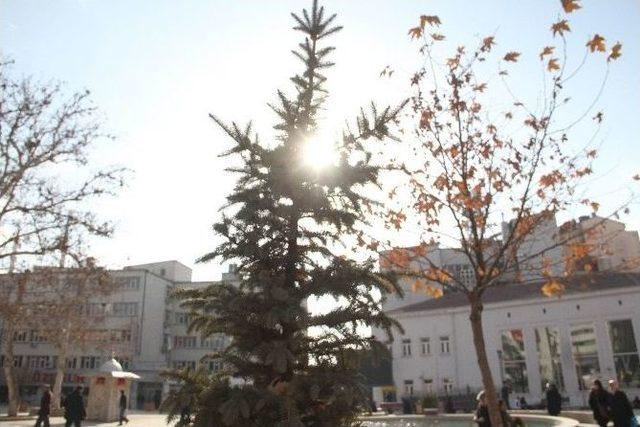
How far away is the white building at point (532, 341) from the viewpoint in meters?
35.8

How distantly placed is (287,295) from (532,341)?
119 ft

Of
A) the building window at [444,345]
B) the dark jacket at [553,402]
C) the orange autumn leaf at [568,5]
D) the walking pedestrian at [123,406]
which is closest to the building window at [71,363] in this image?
the walking pedestrian at [123,406]

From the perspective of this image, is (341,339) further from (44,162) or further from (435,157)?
(44,162)

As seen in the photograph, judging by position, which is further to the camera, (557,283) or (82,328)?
(82,328)

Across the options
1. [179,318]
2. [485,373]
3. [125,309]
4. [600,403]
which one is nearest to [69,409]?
[485,373]

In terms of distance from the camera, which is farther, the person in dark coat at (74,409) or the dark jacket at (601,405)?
the person in dark coat at (74,409)

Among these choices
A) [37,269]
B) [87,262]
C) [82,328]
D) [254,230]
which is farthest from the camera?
[82,328]

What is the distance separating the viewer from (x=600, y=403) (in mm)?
12336

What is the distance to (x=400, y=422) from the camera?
22.4 meters

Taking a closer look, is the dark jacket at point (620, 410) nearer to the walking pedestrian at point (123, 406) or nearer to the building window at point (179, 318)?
the walking pedestrian at point (123, 406)

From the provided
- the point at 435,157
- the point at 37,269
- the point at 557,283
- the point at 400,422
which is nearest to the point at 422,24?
the point at 435,157

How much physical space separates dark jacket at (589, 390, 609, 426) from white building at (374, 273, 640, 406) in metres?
22.1

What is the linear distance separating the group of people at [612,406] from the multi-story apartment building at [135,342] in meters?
48.9

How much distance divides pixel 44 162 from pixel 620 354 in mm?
35117
